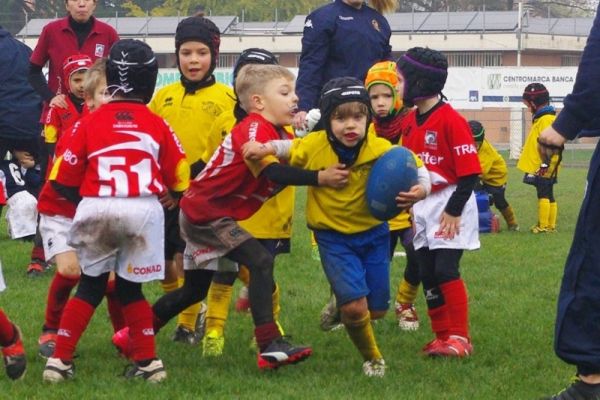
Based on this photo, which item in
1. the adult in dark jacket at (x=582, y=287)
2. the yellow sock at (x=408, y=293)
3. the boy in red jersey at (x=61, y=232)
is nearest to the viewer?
the adult in dark jacket at (x=582, y=287)

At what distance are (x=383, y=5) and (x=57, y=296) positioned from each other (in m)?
3.13

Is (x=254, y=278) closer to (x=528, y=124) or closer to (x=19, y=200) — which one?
(x=19, y=200)

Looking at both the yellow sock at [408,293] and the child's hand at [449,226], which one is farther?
the yellow sock at [408,293]

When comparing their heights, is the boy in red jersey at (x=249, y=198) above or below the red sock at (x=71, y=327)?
above

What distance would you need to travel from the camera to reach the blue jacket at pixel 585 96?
501 cm

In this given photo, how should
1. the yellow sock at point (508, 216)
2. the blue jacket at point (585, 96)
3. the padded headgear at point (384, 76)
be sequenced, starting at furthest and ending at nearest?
the yellow sock at point (508, 216) → the padded headgear at point (384, 76) → the blue jacket at point (585, 96)

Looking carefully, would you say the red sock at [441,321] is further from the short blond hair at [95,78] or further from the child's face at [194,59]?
the short blond hair at [95,78]

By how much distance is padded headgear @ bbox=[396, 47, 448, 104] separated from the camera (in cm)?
679

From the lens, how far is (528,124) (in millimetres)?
35594

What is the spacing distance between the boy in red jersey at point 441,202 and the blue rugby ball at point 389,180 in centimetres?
70

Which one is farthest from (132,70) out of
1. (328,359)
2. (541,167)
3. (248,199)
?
(541,167)

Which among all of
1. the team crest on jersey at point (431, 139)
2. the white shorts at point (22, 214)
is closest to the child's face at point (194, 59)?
the team crest on jersey at point (431, 139)

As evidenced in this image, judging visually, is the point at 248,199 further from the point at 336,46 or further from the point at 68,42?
the point at 68,42

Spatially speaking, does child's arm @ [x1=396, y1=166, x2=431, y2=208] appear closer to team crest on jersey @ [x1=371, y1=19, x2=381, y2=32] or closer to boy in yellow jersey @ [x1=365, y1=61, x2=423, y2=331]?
boy in yellow jersey @ [x1=365, y1=61, x2=423, y2=331]
